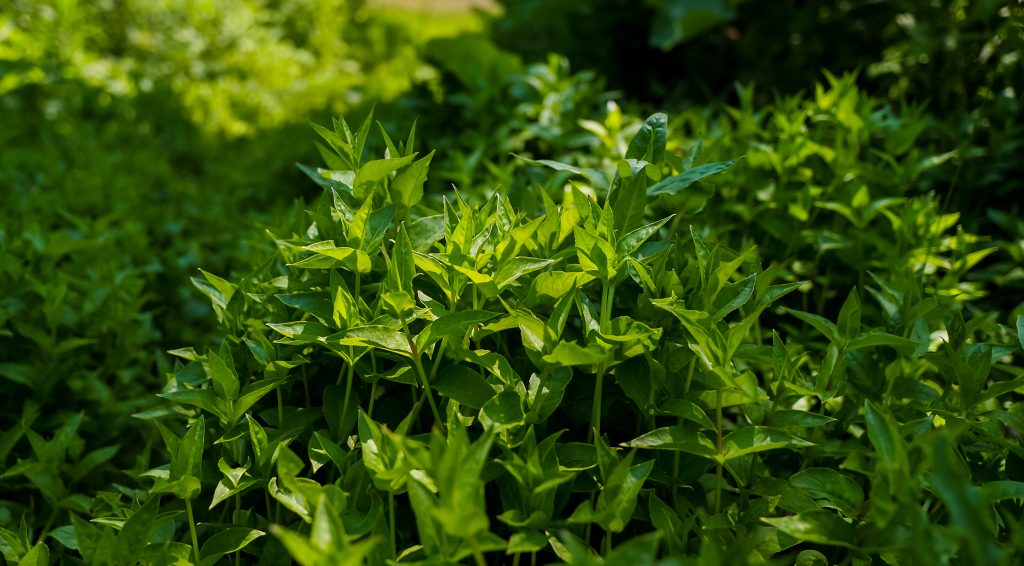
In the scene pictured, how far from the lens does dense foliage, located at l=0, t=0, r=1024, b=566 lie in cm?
115

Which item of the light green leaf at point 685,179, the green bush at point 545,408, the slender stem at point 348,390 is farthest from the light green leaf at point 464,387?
the light green leaf at point 685,179

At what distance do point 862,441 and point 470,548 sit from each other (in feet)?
2.67

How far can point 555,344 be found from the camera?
1240 mm

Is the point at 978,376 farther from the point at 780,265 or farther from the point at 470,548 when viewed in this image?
the point at 470,548

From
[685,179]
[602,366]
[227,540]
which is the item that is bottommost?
[227,540]

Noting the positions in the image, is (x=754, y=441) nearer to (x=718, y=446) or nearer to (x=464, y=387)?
(x=718, y=446)

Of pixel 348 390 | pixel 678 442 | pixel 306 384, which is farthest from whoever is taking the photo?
pixel 306 384

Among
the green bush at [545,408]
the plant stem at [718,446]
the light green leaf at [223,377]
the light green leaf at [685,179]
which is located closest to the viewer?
the green bush at [545,408]

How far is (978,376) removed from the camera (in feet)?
4.63

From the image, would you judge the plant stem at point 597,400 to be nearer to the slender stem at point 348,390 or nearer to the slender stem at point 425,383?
the slender stem at point 425,383

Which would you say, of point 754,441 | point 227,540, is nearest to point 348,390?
point 227,540

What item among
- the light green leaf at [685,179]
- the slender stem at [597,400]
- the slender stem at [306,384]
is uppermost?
the light green leaf at [685,179]

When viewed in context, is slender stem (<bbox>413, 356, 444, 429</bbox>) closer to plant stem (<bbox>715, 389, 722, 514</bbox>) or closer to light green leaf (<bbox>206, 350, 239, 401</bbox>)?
light green leaf (<bbox>206, 350, 239, 401</bbox>)

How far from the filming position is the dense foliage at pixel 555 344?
45.4 inches
